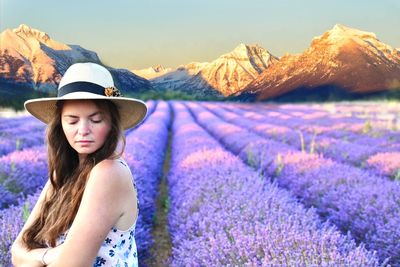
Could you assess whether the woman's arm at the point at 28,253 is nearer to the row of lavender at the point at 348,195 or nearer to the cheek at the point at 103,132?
the cheek at the point at 103,132

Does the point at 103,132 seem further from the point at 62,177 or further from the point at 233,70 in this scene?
the point at 233,70

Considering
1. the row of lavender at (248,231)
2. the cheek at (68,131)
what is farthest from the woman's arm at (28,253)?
the row of lavender at (248,231)

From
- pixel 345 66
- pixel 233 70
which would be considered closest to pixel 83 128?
pixel 233 70

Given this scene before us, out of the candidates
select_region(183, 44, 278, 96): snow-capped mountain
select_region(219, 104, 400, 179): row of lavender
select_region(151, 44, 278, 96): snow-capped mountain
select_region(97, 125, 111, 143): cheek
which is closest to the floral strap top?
select_region(97, 125, 111, 143): cheek

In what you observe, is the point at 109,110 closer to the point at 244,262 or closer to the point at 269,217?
the point at 244,262

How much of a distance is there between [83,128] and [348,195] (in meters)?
3.52

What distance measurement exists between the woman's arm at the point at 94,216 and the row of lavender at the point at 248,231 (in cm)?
103

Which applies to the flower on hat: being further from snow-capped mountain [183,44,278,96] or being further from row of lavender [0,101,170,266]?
snow-capped mountain [183,44,278,96]

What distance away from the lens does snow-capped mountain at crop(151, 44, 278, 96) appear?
16.0 ft

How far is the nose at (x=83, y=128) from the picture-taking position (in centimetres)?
158

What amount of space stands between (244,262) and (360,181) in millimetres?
2836

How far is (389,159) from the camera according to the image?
652 centimetres

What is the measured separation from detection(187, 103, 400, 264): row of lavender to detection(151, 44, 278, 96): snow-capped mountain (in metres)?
1.35

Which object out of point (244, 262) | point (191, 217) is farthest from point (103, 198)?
point (191, 217)
